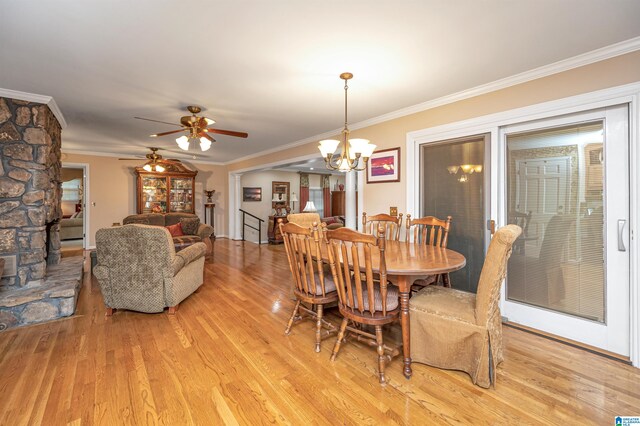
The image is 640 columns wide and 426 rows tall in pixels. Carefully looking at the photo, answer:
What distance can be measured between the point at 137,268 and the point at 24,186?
5.03 ft

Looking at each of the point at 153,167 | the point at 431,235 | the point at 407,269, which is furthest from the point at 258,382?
the point at 153,167

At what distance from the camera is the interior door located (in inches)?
86.9

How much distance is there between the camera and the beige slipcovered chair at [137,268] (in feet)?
9.43

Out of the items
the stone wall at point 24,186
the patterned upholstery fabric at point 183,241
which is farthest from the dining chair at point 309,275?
the patterned upholstery fabric at point 183,241

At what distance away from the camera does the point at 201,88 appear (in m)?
2.91

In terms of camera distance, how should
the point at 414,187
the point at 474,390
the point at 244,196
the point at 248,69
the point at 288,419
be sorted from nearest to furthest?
the point at 288,419, the point at 474,390, the point at 248,69, the point at 414,187, the point at 244,196

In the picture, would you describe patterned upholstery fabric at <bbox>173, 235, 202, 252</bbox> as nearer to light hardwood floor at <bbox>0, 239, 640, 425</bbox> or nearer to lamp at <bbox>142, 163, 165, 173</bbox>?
lamp at <bbox>142, 163, 165, 173</bbox>

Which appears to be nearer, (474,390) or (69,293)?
(474,390)

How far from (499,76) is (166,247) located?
3621mm

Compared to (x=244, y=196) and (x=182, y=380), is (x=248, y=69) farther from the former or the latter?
(x=244, y=196)

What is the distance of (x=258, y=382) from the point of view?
1.89 m

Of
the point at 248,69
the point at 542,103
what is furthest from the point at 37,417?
the point at 542,103

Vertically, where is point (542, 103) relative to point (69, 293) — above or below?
above

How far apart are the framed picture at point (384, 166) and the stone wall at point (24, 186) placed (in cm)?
385
